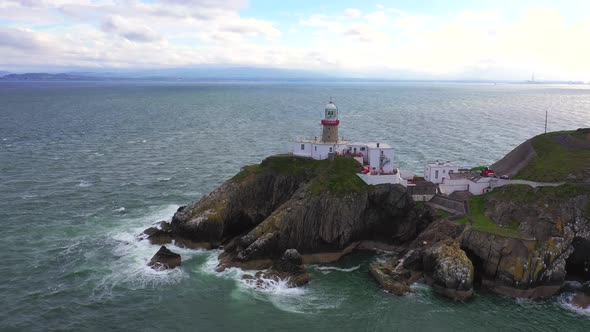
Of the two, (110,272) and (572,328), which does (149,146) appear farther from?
(572,328)

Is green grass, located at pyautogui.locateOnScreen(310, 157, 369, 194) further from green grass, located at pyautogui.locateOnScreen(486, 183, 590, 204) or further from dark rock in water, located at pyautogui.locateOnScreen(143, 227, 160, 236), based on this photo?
dark rock in water, located at pyautogui.locateOnScreen(143, 227, 160, 236)

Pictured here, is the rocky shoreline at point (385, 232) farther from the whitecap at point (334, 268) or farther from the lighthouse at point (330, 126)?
the lighthouse at point (330, 126)

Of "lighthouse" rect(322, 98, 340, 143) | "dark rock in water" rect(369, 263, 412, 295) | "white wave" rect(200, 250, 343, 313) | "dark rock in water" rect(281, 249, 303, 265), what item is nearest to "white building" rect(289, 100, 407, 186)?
"lighthouse" rect(322, 98, 340, 143)

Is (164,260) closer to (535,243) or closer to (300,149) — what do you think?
(300,149)

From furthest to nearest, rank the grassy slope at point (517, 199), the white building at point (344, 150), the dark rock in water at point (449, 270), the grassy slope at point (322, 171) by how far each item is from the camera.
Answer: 1. the white building at point (344, 150)
2. the grassy slope at point (322, 171)
3. the grassy slope at point (517, 199)
4. the dark rock in water at point (449, 270)

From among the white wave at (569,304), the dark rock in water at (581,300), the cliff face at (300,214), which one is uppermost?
the cliff face at (300,214)

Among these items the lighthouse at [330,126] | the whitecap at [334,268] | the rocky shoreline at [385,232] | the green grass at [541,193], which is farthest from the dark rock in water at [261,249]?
the green grass at [541,193]
